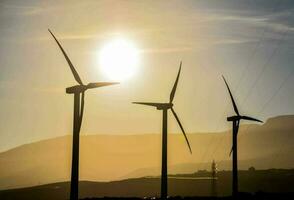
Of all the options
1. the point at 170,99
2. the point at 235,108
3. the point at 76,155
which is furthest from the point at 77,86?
the point at 235,108

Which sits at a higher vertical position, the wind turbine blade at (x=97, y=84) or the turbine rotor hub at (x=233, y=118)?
the wind turbine blade at (x=97, y=84)

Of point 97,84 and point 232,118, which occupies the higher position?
point 97,84

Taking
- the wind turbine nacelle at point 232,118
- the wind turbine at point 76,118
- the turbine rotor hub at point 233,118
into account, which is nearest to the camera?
the wind turbine at point 76,118

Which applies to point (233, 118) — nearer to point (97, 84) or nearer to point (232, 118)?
point (232, 118)

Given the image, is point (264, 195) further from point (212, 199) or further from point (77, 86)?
point (77, 86)

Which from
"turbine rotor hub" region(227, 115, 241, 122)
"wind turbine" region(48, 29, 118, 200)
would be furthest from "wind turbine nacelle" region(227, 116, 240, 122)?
"wind turbine" region(48, 29, 118, 200)

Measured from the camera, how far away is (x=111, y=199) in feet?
449

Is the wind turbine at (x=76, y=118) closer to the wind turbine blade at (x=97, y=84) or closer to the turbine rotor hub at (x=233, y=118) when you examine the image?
the wind turbine blade at (x=97, y=84)

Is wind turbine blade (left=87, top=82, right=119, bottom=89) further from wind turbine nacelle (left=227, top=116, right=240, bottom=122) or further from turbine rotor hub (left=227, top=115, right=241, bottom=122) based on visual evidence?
wind turbine nacelle (left=227, top=116, right=240, bottom=122)

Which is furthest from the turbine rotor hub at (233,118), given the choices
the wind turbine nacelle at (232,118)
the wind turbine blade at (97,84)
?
the wind turbine blade at (97,84)

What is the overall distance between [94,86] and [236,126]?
1665 inches

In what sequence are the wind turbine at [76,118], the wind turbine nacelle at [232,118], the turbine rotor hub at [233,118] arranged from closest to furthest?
the wind turbine at [76,118] < the turbine rotor hub at [233,118] < the wind turbine nacelle at [232,118]

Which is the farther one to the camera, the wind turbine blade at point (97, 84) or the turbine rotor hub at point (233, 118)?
the turbine rotor hub at point (233, 118)

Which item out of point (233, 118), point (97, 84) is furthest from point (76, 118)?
point (233, 118)
